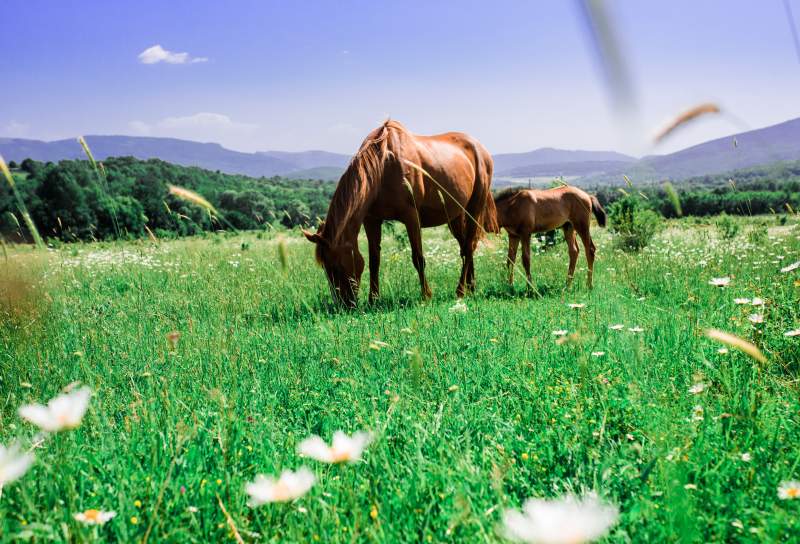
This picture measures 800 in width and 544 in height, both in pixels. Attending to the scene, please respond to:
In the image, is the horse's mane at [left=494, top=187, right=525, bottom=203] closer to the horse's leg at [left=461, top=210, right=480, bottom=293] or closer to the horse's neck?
the horse's leg at [left=461, top=210, right=480, bottom=293]

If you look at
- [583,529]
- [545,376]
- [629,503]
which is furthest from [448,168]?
[583,529]

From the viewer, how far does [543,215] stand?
7871mm

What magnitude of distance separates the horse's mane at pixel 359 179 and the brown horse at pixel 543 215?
221cm

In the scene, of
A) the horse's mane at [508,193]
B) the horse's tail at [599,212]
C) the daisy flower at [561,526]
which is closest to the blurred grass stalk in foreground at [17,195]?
the daisy flower at [561,526]

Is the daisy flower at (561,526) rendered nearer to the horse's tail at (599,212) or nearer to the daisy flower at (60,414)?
the daisy flower at (60,414)

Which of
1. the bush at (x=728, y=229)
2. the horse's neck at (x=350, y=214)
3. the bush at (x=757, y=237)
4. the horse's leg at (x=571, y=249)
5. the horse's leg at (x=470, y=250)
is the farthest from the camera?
the bush at (x=728, y=229)

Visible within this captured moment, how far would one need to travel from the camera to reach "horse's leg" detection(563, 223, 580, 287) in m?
7.81

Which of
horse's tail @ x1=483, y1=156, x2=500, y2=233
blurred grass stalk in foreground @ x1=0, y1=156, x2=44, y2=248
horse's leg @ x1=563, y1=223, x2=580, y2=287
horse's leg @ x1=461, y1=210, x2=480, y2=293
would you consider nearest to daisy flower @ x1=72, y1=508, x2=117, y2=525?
blurred grass stalk in foreground @ x1=0, y1=156, x2=44, y2=248

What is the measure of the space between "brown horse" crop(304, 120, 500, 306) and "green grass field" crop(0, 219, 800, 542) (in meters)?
0.72

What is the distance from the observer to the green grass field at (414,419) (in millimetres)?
1683

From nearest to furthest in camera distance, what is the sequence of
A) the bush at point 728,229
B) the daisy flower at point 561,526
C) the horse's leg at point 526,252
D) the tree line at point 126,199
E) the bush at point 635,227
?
the daisy flower at point 561,526 → the horse's leg at point 526,252 → the bush at point 635,227 → the bush at point 728,229 → the tree line at point 126,199

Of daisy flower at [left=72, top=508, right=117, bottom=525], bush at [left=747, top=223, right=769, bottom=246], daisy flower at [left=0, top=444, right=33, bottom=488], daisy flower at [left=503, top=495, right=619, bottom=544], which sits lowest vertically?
bush at [left=747, top=223, right=769, bottom=246]

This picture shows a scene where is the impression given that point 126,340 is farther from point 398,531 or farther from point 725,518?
point 725,518

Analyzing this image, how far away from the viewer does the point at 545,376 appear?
3.13m
